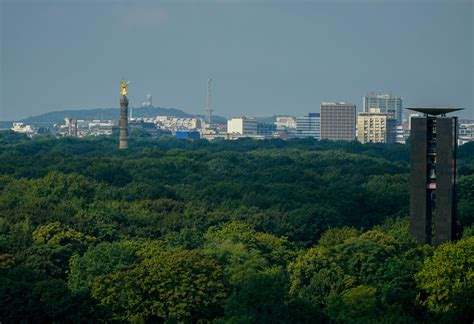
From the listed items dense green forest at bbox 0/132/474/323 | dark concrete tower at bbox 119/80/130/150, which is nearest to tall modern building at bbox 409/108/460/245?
dense green forest at bbox 0/132/474/323

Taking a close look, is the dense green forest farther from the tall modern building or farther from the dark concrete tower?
the dark concrete tower

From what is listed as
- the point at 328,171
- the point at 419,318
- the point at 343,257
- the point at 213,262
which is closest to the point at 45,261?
the point at 213,262

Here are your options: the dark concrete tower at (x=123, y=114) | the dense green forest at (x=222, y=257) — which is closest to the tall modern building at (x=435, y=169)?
the dense green forest at (x=222, y=257)

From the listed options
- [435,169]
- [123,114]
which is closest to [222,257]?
[435,169]

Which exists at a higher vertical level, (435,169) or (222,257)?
(435,169)

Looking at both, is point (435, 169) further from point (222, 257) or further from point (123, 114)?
point (123, 114)

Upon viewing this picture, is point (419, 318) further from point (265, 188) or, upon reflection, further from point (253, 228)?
point (265, 188)
